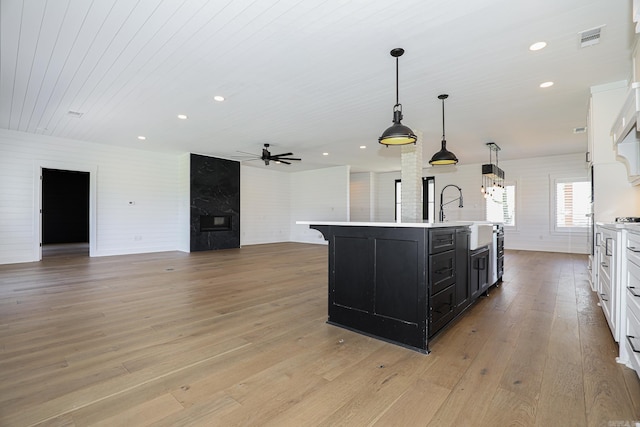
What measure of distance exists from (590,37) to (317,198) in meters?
9.05

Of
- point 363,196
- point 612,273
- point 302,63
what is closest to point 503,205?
point 363,196

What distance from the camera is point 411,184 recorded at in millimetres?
6070

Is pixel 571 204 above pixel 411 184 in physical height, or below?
below

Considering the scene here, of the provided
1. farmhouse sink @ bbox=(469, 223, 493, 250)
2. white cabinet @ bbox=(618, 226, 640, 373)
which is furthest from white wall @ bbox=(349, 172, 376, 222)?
white cabinet @ bbox=(618, 226, 640, 373)

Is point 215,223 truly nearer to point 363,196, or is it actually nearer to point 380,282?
point 363,196

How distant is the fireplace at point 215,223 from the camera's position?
8.90 metres

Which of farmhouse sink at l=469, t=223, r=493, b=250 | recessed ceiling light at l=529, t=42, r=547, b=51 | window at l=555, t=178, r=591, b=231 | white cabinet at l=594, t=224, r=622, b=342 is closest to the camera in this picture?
white cabinet at l=594, t=224, r=622, b=342

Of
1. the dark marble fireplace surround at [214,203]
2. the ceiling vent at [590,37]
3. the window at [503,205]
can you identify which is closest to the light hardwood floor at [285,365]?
the ceiling vent at [590,37]

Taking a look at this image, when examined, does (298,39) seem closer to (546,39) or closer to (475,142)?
(546,39)

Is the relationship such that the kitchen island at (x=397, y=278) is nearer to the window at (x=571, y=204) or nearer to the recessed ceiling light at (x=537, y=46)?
the recessed ceiling light at (x=537, y=46)

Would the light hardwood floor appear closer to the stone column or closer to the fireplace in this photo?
the stone column

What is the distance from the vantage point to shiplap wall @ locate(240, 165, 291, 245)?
10695 mm

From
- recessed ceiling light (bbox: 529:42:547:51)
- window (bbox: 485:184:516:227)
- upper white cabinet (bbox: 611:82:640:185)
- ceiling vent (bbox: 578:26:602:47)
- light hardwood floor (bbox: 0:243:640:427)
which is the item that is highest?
recessed ceiling light (bbox: 529:42:547:51)

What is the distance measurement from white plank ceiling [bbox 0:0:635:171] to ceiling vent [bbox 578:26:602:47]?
0.20 ft
